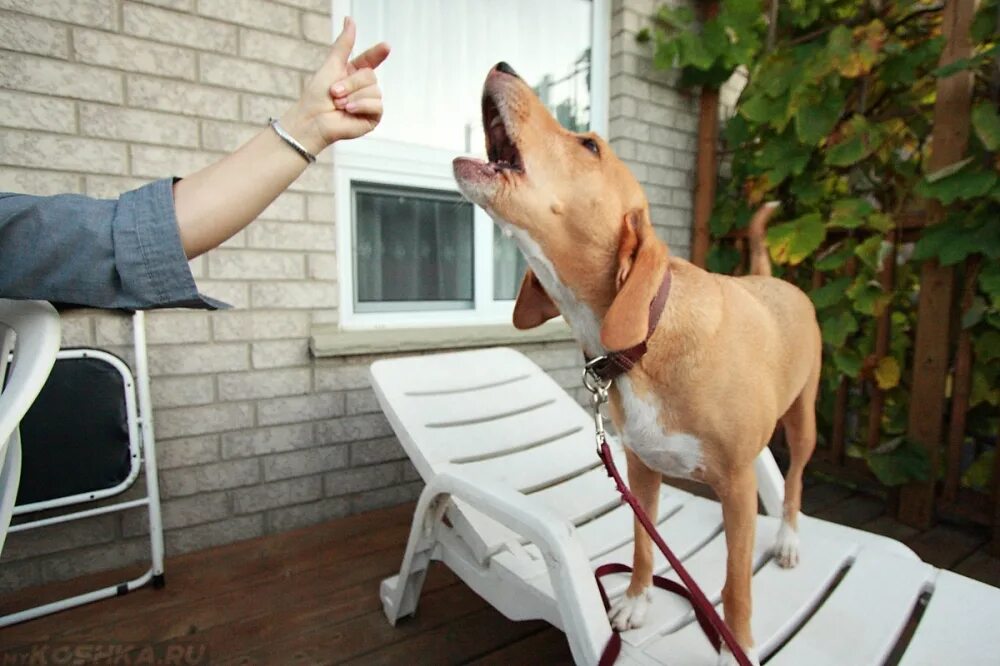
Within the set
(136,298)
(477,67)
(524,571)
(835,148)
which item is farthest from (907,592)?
(477,67)

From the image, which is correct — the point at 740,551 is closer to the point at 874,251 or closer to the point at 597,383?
the point at 597,383

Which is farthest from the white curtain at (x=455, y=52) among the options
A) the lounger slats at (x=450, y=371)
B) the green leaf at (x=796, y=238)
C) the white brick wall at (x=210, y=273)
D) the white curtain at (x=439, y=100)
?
the green leaf at (x=796, y=238)

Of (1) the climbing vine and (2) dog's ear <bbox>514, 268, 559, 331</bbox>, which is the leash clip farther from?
(1) the climbing vine

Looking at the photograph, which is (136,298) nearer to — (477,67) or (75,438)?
(75,438)

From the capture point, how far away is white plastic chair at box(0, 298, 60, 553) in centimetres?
65

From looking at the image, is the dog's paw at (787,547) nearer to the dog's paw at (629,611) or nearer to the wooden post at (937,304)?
the dog's paw at (629,611)

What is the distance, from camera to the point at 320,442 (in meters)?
2.31

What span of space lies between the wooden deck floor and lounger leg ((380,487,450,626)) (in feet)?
0.20

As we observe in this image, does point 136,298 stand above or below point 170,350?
above

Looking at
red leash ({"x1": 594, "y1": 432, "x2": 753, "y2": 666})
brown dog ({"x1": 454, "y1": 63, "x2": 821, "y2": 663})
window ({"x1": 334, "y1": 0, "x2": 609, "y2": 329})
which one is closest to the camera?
red leash ({"x1": 594, "y1": 432, "x2": 753, "y2": 666})

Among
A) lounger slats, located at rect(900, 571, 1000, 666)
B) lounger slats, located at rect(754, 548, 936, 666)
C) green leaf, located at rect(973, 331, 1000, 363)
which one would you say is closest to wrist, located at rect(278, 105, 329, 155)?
lounger slats, located at rect(754, 548, 936, 666)

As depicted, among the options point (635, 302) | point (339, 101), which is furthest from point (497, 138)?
point (635, 302)

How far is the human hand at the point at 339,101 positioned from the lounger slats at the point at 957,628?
1.54 metres

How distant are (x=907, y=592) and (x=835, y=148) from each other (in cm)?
205
